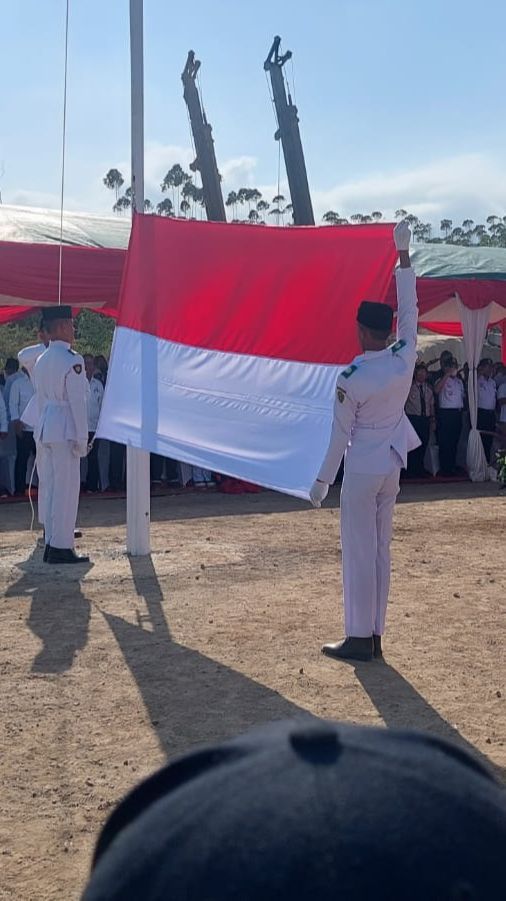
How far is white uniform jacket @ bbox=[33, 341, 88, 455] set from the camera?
27.2 ft

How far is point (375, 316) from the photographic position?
18.1ft

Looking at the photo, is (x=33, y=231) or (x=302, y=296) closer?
(x=302, y=296)

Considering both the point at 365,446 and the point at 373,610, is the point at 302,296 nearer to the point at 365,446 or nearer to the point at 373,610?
the point at 365,446

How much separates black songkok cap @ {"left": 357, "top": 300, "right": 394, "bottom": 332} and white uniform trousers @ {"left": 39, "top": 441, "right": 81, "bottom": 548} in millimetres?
3631

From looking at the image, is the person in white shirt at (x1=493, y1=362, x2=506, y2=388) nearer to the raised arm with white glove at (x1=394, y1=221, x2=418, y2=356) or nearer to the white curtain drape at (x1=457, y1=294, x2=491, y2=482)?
the white curtain drape at (x1=457, y1=294, x2=491, y2=482)

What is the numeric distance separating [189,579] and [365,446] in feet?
8.58

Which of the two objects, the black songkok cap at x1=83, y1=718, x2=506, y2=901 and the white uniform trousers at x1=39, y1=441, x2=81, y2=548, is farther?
the white uniform trousers at x1=39, y1=441, x2=81, y2=548

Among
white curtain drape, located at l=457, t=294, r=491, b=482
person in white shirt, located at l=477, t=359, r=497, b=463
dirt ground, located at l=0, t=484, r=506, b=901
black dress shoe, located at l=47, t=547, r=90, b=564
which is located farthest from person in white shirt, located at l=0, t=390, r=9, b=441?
person in white shirt, located at l=477, t=359, r=497, b=463

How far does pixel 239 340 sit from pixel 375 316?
3.15ft

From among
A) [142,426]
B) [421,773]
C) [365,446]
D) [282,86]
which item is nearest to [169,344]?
[142,426]

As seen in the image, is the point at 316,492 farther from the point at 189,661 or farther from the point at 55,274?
the point at 55,274

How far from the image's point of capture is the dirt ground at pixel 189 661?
408cm

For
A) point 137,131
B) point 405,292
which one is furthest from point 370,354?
point 137,131

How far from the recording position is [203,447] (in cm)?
604
